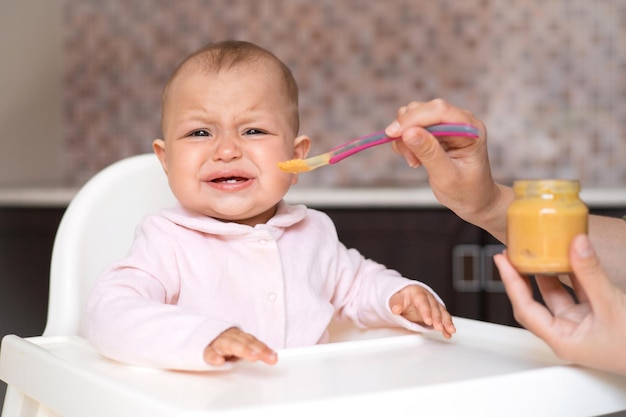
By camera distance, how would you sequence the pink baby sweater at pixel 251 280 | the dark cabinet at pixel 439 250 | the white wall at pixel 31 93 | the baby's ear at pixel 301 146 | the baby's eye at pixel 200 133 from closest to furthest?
the pink baby sweater at pixel 251 280 → the baby's eye at pixel 200 133 → the baby's ear at pixel 301 146 → the dark cabinet at pixel 439 250 → the white wall at pixel 31 93

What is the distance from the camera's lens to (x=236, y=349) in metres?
0.84

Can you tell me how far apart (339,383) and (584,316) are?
242 mm

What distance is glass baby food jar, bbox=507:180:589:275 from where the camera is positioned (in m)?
0.81

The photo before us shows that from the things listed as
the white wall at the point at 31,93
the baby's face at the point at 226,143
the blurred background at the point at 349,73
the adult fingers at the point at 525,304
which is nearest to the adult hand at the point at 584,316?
the adult fingers at the point at 525,304

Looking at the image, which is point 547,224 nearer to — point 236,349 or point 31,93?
point 236,349

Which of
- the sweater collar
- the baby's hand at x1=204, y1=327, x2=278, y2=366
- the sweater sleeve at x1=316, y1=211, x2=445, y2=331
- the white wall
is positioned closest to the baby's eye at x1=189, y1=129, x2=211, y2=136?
the sweater collar

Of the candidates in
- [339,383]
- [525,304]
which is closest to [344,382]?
[339,383]

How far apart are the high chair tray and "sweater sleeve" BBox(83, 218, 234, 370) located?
0.06 ft

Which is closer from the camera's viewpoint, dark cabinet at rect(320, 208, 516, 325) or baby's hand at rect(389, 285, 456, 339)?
baby's hand at rect(389, 285, 456, 339)

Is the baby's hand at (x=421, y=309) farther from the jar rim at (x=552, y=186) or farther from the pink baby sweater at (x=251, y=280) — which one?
the jar rim at (x=552, y=186)

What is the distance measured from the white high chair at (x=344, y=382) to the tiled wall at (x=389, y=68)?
1.88 metres

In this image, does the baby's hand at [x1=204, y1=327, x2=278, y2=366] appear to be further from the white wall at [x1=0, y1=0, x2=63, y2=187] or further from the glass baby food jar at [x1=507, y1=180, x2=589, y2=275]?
the white wall at [x1=0, y1=0, x2=63, y2=187]

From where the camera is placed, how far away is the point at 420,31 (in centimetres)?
303

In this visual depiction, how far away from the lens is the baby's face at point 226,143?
1.14 meters
